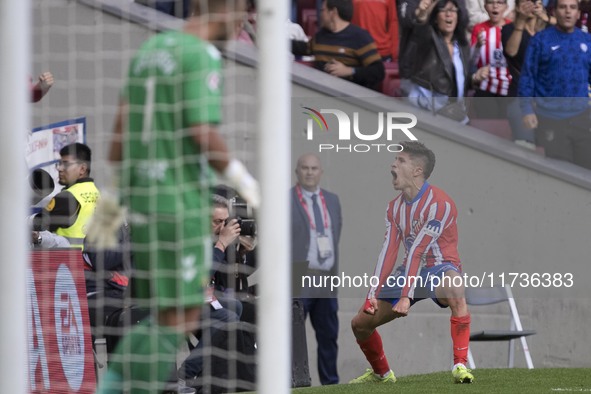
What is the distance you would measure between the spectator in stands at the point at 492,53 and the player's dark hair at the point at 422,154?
993mm

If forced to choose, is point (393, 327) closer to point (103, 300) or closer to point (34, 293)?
point (103, 300)

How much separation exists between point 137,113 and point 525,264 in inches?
227

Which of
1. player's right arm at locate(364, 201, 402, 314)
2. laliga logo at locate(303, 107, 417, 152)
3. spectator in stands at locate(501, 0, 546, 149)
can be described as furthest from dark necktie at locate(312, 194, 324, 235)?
spectator in stands at locate(501, 0, 546, 149)

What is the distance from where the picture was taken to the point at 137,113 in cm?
566

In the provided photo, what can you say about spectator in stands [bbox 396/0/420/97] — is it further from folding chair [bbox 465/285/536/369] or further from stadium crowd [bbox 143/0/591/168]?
folding chair [bbox 465/285/536/369]

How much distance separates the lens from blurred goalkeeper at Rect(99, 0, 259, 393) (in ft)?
18.1

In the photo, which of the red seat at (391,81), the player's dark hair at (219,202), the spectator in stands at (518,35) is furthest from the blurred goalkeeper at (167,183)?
the red seat at (391,81)

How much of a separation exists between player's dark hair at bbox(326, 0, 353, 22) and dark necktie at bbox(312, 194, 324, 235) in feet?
6.16

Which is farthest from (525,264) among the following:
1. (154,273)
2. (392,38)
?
(154,273)

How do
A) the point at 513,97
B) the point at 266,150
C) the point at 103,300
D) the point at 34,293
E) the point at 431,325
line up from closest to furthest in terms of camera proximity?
the point at 266,150
the point at 34,293
the point at 103,300
the point at 513,97
the point at 431,325

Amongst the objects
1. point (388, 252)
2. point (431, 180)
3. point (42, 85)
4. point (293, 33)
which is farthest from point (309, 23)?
point (42, 85)

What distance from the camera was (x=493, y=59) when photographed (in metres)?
11.8

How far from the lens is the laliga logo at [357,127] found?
34.7ft

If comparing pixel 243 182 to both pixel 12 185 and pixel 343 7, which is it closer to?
pixel 12 185
